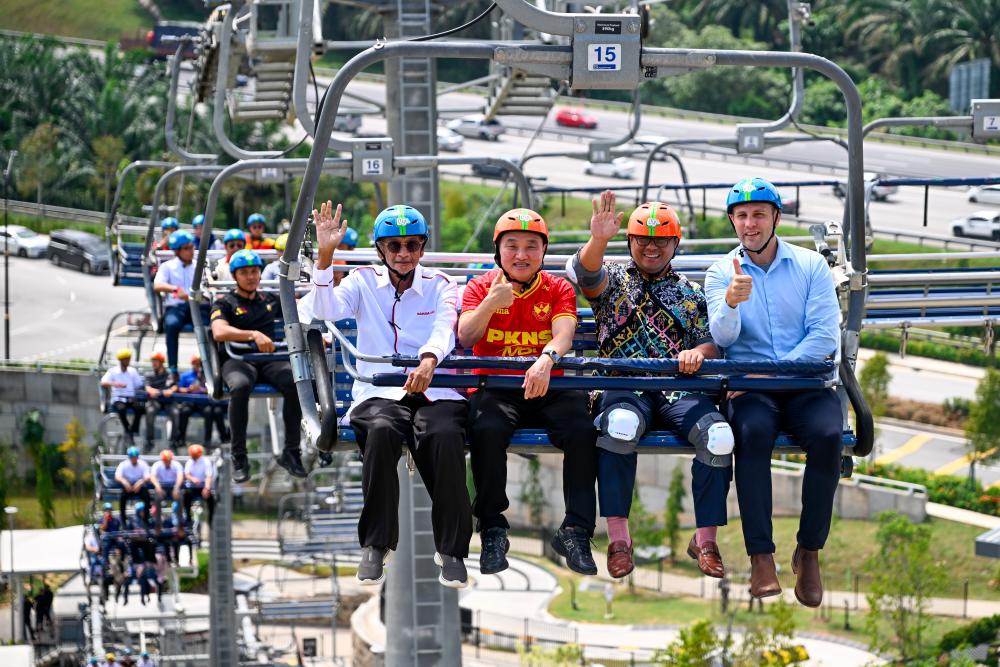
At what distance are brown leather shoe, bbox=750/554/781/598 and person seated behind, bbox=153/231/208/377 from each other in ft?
33.9

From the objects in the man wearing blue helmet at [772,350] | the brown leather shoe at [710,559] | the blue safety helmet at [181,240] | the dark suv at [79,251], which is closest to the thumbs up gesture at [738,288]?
the man wearing blue helmet at [772,350]

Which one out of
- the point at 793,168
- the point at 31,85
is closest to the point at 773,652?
the point at 793,168

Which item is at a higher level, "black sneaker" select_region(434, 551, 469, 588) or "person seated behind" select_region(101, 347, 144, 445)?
"black sneaker" select_region(434, 551, 469, 588)

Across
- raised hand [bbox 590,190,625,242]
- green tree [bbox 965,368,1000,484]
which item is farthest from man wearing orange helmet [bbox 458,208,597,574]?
green tree [bbox 965,368,1000,484]

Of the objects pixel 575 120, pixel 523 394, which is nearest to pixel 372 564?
pixel 523 394

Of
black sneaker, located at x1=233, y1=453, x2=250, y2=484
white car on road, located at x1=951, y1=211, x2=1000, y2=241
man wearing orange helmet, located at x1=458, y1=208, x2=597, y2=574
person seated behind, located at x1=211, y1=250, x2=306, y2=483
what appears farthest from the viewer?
white car on road, located at x1=951, y1=211, x2=1000, y2=241

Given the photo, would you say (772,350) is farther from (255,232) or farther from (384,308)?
(255,232)

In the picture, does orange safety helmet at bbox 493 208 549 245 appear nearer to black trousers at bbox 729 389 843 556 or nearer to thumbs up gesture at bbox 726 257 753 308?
thumbs up gesture at bbox 726 257 753 308

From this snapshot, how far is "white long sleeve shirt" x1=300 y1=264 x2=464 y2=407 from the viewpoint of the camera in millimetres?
9078

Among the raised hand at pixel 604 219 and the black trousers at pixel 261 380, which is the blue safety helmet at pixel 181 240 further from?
the raised hand at pixel 604 219

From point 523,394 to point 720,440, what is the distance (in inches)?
40.5

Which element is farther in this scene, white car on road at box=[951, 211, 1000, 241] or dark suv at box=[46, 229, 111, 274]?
dark suv at box=[46, 229, 111, 274]

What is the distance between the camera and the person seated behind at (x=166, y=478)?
21953 millimetres

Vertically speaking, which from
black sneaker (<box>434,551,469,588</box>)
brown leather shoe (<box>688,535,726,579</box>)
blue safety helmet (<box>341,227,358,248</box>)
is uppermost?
blue safety helmet (<box>341,227,358,248</box>)
